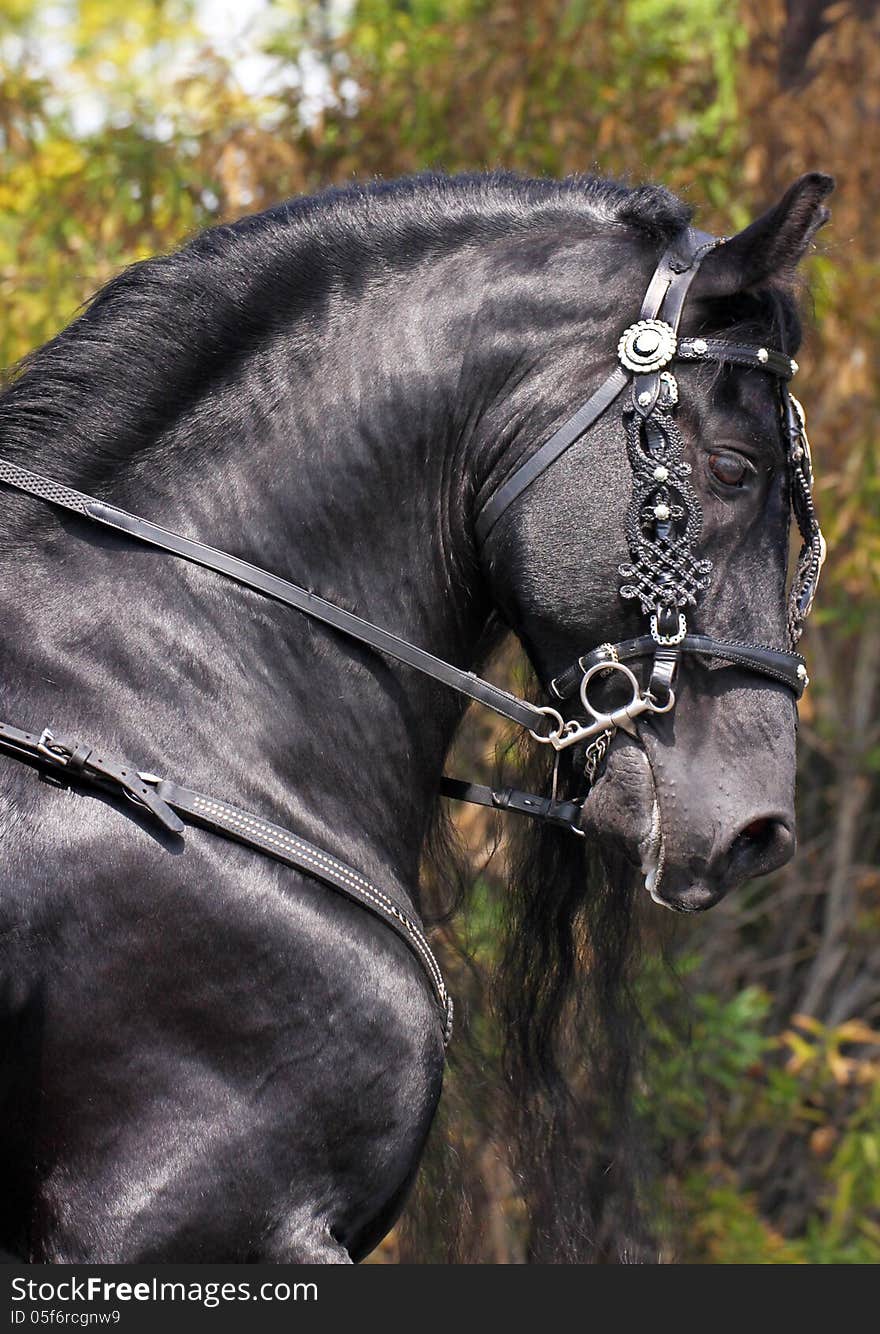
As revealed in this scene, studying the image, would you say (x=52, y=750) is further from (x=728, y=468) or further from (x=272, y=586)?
(x=728, y=468)

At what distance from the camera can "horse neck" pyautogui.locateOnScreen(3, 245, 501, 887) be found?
6.58 feet

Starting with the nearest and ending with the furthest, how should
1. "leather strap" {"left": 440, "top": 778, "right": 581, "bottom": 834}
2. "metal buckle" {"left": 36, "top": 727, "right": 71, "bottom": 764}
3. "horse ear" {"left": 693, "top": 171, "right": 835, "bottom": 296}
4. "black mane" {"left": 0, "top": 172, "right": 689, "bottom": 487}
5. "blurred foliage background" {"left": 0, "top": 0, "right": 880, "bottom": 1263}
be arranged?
1. "metal buckle" {"left": 36, "top": 727, "right": 71, "bottom": 764}
2. "horse ear" {"left": 693, "top": 171, "right": 835, "bottom": 296}
3. "black mane" {"left": 0, "top": 172, "right": 689, "bottom": 487}
4. "leather strap" {"left": 440, "top": 778, "right": 581, "bottom": 834}
5. "blurred foliage background" {"left": 0, "top": 0, "right": 880, "bottom": 1263}

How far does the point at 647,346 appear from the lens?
6.66 ft

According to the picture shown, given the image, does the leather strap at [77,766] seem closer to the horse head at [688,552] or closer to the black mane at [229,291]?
the black mane at [229,291]

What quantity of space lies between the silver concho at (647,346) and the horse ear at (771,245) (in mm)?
96

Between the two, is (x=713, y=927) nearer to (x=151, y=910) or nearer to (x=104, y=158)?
(x=104, y=158)

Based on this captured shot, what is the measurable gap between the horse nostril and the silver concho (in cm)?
65

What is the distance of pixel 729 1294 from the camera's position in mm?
2242

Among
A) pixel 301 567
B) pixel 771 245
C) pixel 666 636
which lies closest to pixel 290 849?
pixel 301 567

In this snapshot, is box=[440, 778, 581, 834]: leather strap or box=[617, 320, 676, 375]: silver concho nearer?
box=[617, 320, 676, 375]: silver concho

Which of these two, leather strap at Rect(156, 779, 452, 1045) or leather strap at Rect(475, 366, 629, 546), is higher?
leather strap at Rect(475, 366, 629, 546)

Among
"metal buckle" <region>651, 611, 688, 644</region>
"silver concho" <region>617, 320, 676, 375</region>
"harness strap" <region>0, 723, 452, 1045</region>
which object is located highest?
"silver concho" <region>617, 320, 676, 375</region>

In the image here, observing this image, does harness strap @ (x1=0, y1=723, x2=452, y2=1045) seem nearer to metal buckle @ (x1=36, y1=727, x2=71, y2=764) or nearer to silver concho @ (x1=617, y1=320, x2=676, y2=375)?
metal buckle @ (x1=36, y1=727, x2=71, y2=764)

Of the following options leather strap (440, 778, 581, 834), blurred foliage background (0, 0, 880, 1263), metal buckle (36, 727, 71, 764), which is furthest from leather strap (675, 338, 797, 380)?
blurred foliage background (0, 0, 880, 1263)
